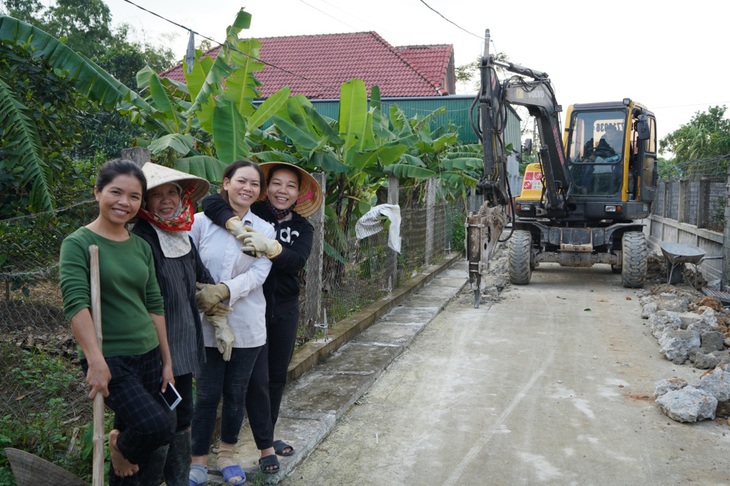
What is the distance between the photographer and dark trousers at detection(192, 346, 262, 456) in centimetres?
365

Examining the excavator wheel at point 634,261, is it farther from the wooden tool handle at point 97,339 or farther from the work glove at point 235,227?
the wooden tool handle at point 97,339

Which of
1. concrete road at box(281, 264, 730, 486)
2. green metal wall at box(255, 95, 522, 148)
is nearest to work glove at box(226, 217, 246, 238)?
concrete road at box(281, 264, 730, 486)

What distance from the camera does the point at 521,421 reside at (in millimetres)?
5211

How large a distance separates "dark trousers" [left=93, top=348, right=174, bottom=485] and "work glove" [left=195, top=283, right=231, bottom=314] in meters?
0.46

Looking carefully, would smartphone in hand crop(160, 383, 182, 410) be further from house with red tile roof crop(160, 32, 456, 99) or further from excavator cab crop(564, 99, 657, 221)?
house with red tile roof crop(160, 32, 456, 99)

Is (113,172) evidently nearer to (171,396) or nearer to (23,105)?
(171,396)

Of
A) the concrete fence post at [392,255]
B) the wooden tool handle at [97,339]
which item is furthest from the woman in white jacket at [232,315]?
the concrete fence post at [392,255]

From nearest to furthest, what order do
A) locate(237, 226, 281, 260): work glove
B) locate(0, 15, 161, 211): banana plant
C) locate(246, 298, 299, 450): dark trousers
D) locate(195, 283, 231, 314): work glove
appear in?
1. locate(195, 283, 231, 314): work glove
2. locate(237, 226, 281, 260): work glove
3. locate(246, 298, 299, 450): dark trousers
4. locate(0, 15, 161, 211): banana plant

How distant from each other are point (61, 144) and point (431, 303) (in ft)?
18.7

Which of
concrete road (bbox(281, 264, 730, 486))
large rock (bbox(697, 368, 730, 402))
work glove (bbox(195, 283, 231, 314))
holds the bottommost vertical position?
concrete road (bbox(281, 264, 730, 486))

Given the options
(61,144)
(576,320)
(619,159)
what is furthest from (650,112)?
(61,144)

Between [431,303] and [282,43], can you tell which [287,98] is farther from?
[282,43]

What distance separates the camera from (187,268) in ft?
10.9

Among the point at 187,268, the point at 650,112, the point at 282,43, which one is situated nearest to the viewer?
the point at 187,268
